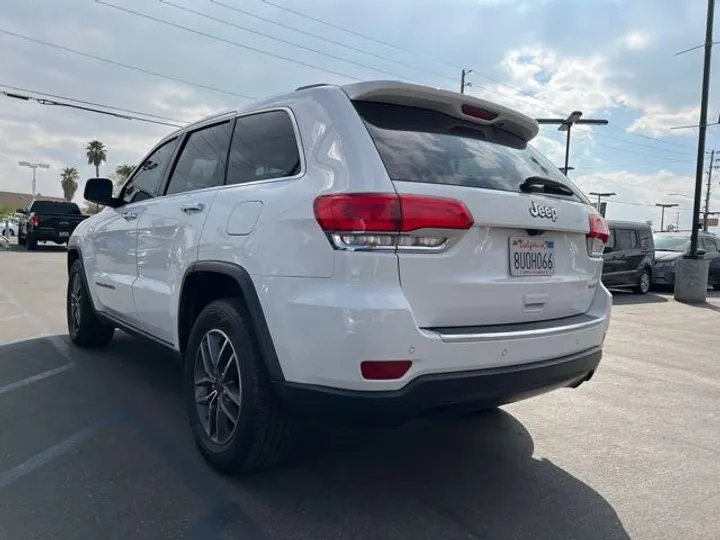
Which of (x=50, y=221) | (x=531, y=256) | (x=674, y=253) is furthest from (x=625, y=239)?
(x=50, y=221)

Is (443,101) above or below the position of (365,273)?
above

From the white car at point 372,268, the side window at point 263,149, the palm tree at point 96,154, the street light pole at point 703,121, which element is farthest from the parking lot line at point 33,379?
the palm tree at point 96,154

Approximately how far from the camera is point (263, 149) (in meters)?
3.18

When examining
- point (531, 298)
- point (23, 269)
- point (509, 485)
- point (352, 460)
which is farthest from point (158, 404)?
point (23, 269)

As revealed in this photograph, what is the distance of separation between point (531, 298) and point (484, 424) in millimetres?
1421

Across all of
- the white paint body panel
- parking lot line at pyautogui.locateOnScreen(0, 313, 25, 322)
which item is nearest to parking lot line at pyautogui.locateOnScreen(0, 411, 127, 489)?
the white paint body panel

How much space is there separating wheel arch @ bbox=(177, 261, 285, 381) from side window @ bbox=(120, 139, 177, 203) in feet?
3.93

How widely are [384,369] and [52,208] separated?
23.0 m

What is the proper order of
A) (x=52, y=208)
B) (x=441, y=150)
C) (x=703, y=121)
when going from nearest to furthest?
(x=441, y=150) → (x=703, y=121) → (x=52, y=208)

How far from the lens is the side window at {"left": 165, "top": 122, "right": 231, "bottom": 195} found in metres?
3.58

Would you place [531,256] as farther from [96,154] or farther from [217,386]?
[96,154]

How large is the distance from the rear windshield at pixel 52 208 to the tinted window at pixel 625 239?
18.8m

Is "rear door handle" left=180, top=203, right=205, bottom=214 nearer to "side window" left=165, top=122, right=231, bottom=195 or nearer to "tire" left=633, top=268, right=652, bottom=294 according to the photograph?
"side window" left=165, top=122, right=231, bottom=195

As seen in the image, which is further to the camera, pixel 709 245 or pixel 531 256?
pixel 709 245
